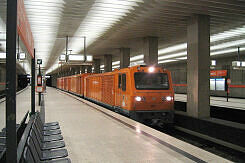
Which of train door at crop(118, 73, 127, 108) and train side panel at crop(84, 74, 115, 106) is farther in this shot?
train side panel at crop(84, 74, 115, 106)

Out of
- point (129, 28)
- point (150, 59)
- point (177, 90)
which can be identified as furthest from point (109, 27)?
point (177, 90)

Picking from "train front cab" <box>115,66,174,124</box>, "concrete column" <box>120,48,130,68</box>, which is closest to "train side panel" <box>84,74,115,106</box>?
"train front cab" <box>115,66,174,124</box>

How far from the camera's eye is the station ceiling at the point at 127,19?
366 inches

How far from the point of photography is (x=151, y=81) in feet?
33.8

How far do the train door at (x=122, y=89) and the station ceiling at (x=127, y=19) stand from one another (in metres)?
2.87

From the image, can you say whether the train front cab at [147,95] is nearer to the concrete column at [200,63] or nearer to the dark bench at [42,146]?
the concrete column at [200,63]

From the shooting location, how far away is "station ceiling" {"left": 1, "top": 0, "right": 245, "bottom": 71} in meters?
9.29

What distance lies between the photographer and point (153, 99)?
9.98 meters

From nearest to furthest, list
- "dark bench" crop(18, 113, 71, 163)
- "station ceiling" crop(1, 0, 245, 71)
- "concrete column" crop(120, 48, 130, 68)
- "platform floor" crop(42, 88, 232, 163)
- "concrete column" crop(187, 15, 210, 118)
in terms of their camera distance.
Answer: "dark bench" crop(18, 113, 71, 163) < "platform floor" crop(42, 88, 232, 163) < "station ceiling" crop(1, 0, 245, 71) < "concrete column" crop(187, 15, 210, 118) < "concrete column" crop(120, 48, 130, 68)

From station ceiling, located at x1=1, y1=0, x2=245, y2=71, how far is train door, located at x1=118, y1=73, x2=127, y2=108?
2.87 meters

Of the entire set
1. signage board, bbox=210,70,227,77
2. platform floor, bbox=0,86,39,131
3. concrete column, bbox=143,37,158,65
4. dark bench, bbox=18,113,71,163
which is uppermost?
concrete column, bbox=143,37,158,65

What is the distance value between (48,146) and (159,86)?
6839 millimetres

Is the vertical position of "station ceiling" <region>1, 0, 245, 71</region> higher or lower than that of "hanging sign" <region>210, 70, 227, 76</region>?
higher

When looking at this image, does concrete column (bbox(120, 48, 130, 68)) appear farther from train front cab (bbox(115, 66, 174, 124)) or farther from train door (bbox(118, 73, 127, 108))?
train front cab (bbox(115, 66, 174, 124))
